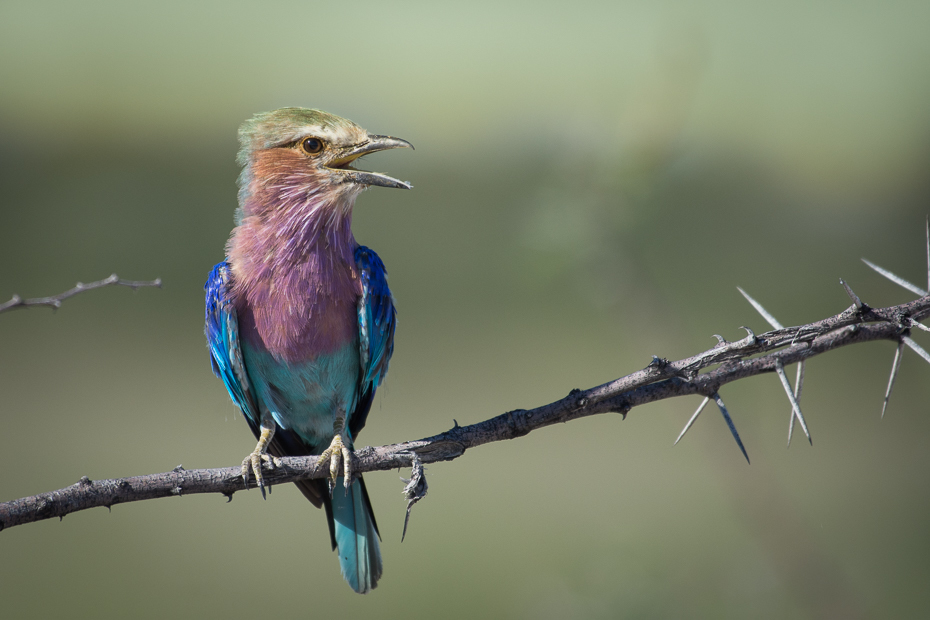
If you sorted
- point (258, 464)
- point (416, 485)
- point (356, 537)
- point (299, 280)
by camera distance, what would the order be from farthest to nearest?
point (356, 537) < point (299, 280) < point (258, 464) < point (416, 485)

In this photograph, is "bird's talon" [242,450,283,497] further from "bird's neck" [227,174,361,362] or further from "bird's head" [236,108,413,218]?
"bird's head" [236,108,413,218]

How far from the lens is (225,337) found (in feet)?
4.40

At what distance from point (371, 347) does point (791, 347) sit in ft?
2.63

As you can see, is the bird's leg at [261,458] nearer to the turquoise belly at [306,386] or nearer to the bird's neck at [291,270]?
the turquoise belly at [306,386]

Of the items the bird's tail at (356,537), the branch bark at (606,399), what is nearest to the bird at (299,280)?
the bird's tail at (356,537)

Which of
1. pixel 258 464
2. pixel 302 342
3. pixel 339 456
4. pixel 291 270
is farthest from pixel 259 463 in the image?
pixel 291 270

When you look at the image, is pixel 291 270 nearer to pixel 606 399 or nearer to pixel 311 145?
pixel 311 145

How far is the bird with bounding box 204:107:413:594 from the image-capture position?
130 cm

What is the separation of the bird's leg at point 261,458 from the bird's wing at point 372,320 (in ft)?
0.63

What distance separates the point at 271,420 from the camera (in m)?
1.45

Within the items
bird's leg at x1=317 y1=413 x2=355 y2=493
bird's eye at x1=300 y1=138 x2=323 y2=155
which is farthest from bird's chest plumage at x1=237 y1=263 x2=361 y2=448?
bird's eye at x1=300 y1=138 x2=323 y2=155

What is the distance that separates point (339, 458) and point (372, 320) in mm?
288

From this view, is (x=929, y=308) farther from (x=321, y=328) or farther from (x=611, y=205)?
(x=611, y=205)

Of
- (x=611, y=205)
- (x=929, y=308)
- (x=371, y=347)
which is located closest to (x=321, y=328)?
(x=371, y=347)
